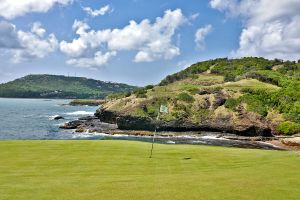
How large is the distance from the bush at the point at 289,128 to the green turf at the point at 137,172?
6074 centimetres

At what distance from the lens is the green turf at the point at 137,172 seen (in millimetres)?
13727

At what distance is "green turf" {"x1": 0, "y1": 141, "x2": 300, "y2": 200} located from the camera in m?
13.7

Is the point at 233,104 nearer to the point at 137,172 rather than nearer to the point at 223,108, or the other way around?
the point at 223,108

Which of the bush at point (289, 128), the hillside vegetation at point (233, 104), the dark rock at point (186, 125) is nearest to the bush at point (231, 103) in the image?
the hillside vegetation at point (233, 104)

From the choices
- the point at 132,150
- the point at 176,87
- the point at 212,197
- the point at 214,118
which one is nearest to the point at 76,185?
the point at 212,197

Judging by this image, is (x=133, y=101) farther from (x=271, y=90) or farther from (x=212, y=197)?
(x=212, y=197)

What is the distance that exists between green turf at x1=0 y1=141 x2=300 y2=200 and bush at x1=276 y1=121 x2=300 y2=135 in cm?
6074

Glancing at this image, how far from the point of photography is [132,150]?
84.5 ft

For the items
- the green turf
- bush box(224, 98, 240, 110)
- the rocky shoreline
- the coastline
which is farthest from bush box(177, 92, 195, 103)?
the green turf

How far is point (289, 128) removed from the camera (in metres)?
83.9

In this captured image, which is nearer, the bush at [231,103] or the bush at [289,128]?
the bush at [289,128]

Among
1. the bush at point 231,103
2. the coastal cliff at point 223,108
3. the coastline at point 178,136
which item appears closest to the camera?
the coastline at point 178,136

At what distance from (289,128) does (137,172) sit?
7152 centimetres

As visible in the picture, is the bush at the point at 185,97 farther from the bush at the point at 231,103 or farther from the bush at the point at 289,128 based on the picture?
the bush at the point at 289,128
